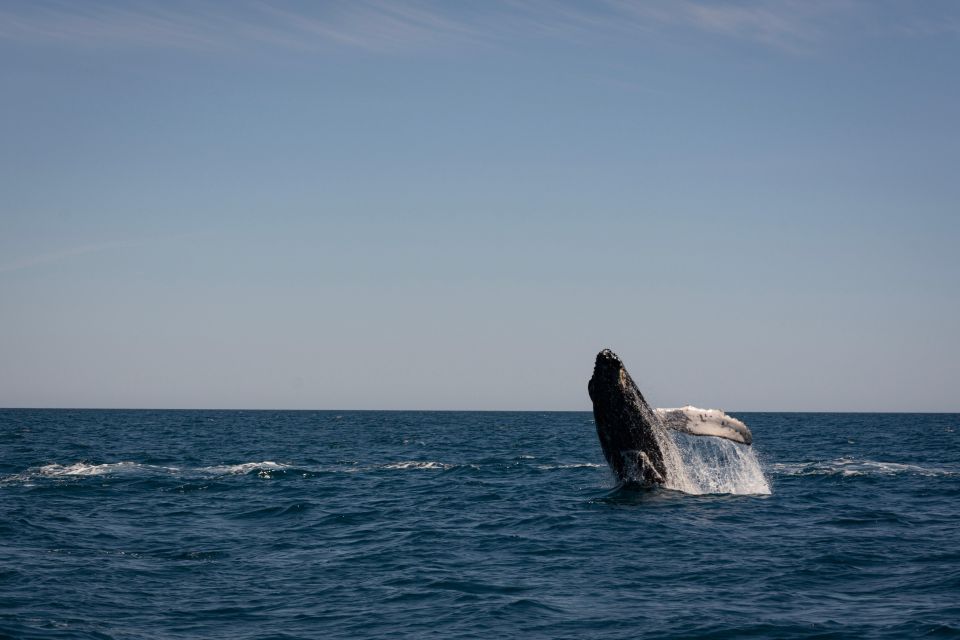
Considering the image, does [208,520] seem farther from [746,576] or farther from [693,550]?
[746,576]

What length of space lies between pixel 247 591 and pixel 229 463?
26.6m

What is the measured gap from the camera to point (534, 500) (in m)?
25.0

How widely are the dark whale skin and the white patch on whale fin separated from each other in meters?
0.74

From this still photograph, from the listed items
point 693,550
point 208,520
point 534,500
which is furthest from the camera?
point 534,500

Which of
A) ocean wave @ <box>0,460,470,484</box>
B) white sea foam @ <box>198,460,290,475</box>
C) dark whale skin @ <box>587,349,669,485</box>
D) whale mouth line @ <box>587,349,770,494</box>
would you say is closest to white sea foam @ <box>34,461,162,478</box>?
ocean wave @ <box>0,460,470,484</box>

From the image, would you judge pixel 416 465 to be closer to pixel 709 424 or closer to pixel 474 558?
pixel 709 424

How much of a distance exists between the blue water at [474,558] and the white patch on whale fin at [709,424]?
1.76 metres

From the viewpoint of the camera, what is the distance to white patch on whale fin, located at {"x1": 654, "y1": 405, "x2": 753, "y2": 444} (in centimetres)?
2061

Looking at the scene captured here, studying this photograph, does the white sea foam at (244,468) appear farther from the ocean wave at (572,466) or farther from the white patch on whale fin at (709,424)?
the white patch on whale fin at (709,424)

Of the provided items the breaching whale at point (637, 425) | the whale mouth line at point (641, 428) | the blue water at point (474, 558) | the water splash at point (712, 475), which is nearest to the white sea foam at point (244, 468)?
the blue water at point (474, 558)

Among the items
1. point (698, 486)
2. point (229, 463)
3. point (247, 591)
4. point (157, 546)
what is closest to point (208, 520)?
point (157, 546)

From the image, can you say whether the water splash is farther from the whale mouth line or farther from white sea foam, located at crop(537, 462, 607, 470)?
white sea foam, located at crop(537, 462, 607, 470)

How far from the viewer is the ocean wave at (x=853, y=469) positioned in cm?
3325

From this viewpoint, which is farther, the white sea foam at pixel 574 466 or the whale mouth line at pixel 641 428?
the white sea foam at pixel 574 466
